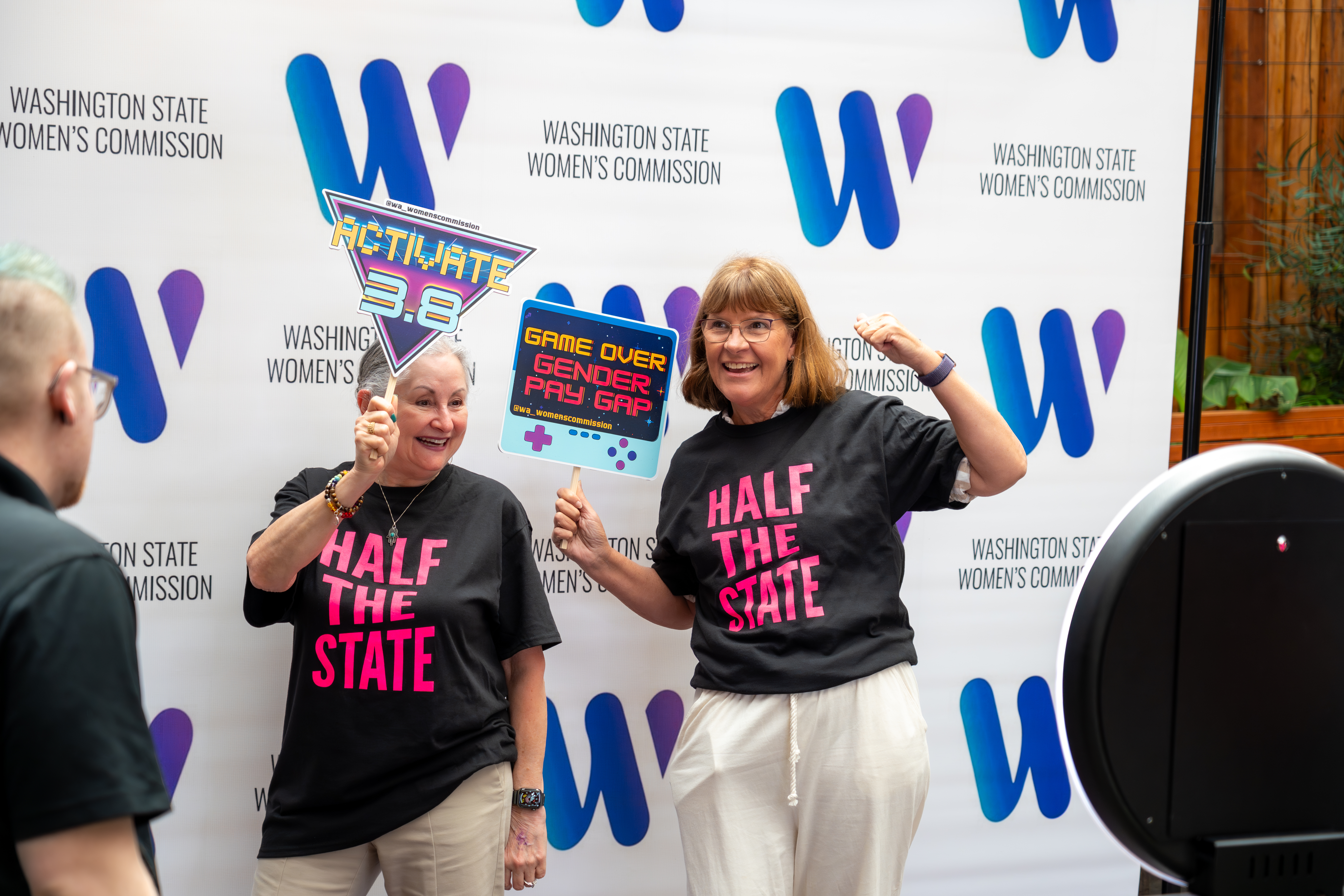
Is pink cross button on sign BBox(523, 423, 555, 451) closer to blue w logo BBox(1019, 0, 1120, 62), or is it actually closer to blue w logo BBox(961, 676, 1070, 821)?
blue w logo BBox(961, 676, 1070, 821)

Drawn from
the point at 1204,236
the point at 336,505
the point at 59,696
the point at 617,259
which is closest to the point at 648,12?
the point at 617,259

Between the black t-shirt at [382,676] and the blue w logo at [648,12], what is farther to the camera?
the blue w logo at [648,12]

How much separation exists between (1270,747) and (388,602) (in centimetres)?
142

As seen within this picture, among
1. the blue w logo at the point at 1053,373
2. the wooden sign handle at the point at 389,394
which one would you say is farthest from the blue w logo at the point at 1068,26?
the wooden sign handle at the point at 389,394

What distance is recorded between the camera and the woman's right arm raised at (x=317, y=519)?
5.74 feet

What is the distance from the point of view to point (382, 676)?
6.13ft

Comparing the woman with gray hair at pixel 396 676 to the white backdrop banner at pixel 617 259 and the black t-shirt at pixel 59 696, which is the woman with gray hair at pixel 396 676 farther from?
the black t-shirt at pixel 59 696

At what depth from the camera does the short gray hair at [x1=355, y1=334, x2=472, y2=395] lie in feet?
6.41

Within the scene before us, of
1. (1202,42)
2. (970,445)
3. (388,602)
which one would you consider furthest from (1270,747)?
(1202,42)

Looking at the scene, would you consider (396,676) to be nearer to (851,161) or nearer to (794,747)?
(794,747)

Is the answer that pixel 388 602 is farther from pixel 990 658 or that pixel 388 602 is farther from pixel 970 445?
pixel 990 658

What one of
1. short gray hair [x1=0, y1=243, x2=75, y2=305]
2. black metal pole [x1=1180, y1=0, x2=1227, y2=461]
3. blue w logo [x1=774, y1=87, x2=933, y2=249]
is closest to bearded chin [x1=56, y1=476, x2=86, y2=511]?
short gray hair [x1=0, y1=243, x2=75, y2=305]

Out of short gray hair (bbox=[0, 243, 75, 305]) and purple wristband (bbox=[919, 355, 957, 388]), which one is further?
purple wristband (bbox=[919, 355, 957, 388])

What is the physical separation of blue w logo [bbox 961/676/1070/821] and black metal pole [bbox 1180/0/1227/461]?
75 cm
